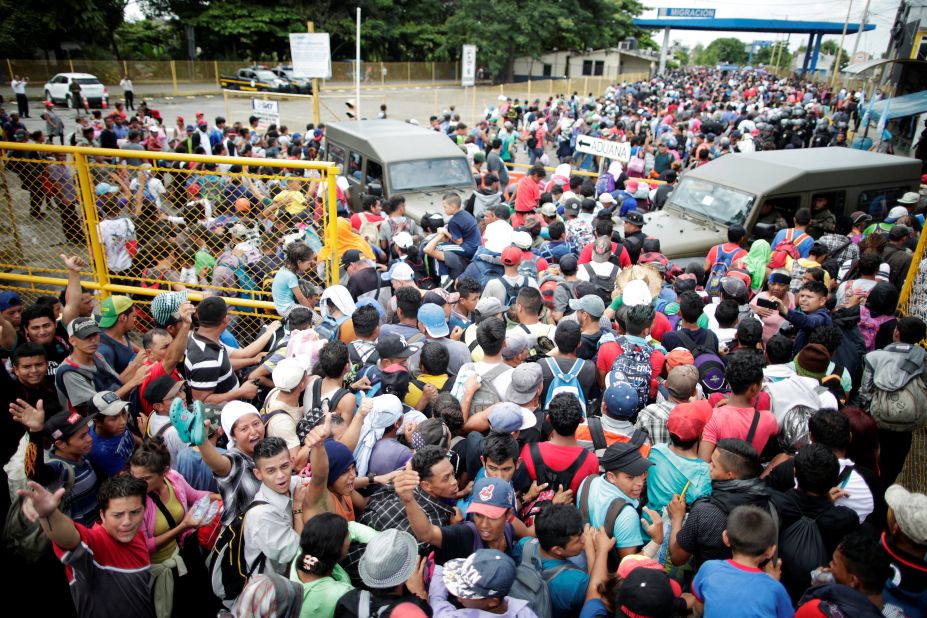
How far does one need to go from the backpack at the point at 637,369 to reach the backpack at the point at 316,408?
1.88m

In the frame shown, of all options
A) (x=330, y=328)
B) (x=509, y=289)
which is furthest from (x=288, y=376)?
(x=509, y=289)

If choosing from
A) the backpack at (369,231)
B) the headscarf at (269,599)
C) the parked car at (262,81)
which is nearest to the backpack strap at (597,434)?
the headscarf at (269,599)

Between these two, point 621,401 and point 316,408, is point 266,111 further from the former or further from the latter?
point 621,401

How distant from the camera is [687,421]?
3219 mm

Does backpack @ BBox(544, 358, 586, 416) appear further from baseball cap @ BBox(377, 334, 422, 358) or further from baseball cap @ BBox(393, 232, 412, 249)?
baseball cap @ BBox(393, 232, 412, 249)

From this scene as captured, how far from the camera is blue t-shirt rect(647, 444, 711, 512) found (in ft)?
10.3

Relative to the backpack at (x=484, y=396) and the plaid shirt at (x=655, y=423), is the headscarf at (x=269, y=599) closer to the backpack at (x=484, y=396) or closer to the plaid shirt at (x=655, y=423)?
the backpack at (x=484, y=396)

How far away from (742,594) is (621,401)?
1360 millimetres

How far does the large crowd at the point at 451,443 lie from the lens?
2.54 m

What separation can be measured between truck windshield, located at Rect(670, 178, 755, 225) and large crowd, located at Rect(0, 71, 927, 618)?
6.28 feet

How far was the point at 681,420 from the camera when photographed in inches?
127

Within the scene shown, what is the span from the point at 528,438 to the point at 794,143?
16.6 m

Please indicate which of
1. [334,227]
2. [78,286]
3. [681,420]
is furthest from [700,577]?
[78,286]

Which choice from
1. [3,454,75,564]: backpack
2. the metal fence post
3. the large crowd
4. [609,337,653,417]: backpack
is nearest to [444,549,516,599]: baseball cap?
the large crowd
